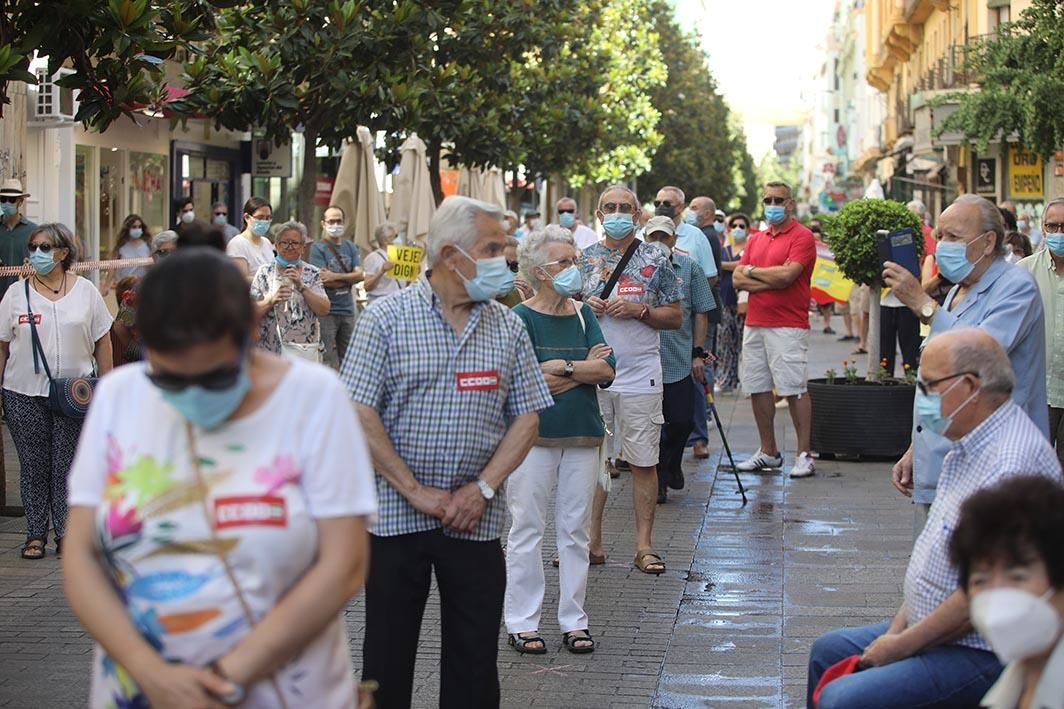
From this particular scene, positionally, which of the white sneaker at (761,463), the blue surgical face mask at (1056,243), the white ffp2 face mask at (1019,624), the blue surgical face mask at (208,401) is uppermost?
the blue surgical face mask at (1056,243)

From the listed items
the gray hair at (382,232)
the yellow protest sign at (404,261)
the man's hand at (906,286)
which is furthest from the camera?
the gray hair at (382,232)

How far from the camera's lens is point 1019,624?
3.39 meters

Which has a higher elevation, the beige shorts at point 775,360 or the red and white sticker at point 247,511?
the red and white sticker at point 247,511

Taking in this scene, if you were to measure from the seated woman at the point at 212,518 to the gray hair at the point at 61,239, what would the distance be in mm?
6416

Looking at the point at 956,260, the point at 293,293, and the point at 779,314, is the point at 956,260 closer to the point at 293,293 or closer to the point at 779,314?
the point at 779,314

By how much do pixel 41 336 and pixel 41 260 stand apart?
46 centimetres

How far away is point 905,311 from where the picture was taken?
16312 millimetres

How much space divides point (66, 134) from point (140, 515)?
16.9 metres

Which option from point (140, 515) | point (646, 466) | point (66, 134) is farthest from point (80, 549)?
point (66, 134)

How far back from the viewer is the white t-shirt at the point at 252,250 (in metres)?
13.6

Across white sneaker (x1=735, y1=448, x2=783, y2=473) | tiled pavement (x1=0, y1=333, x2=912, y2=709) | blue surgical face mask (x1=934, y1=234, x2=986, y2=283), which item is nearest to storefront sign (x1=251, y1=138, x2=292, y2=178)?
tiled pavement (x1=0, y1=333, x2=912, y2=709)

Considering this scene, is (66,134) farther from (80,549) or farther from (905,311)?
(80,549)

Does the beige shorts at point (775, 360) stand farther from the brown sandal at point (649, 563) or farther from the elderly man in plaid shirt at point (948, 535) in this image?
the elderly man in plaid shirt at point (948, 535)


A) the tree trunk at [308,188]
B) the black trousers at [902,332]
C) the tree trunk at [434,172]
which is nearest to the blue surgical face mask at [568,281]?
the black trousers at [902,332]
